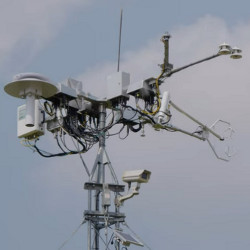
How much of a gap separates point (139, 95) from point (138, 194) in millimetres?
2353

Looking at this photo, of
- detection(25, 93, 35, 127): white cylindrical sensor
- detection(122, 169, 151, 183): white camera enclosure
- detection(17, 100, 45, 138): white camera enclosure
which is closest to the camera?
detection(25, 93, 35, 127): white cylindrical sensor

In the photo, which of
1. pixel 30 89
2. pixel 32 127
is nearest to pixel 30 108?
pixel 30 89

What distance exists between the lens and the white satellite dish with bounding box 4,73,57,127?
16984 mm

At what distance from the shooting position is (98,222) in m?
17.6

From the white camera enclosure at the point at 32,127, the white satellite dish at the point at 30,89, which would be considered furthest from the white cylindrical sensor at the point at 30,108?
the white camera enclosure at the point at 32,127

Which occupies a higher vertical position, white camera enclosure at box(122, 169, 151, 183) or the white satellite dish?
the white satellite dish

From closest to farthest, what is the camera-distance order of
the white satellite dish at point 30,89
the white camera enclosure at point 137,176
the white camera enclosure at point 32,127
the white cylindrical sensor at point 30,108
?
the white satellite dish at point 30,89 < the white cylindrical sensor at point 30,108 < the white camera enclosure at point 137,176 < the white camera enclosure at point 32,127

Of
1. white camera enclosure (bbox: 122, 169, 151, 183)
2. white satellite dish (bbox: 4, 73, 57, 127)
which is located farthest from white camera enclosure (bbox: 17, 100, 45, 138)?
white camera enclosure (bbox: 122, 169, 151, 183)

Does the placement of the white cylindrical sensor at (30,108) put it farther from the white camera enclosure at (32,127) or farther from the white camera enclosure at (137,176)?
the white camera enclosure at (137,176)

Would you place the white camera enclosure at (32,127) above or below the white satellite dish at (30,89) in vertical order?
below

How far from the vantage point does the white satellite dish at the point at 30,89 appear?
17.0 meters

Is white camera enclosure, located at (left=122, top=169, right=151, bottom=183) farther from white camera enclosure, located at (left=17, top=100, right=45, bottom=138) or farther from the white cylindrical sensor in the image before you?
the white cylindrical sensor

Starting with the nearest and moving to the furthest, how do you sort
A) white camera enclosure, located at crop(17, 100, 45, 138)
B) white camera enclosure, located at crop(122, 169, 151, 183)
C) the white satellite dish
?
the white satellite dish, white camera enclosure, located at crop(122, 169, 151, 183), white camera enclosure, located at crop(17, 100, 45, 138)

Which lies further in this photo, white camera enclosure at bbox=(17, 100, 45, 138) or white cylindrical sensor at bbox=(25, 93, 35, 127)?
white camera enclosure at bbox=(17, 100, 45, 138)
